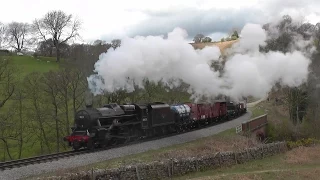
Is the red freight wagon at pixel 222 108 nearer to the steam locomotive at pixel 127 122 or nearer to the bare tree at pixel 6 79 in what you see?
the steam locomotive at pixel 127 122

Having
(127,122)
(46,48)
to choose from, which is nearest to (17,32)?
(46,48)

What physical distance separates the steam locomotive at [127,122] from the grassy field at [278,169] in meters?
8.55

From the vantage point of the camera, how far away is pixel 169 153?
78.7 ft

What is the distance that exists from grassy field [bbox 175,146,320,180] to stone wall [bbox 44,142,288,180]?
1.43 ft

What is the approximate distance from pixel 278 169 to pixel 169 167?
7.56m

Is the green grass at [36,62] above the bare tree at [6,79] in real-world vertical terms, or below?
above

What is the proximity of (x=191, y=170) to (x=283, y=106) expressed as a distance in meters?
46.0

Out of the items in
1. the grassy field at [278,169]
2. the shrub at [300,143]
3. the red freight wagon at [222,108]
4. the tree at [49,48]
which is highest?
the tree at [49,48]

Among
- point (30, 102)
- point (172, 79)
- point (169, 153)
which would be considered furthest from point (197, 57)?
point (30, 102)

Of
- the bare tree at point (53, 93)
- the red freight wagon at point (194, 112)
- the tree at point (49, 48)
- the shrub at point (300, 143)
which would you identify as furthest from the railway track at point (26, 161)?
the tree at point (49, 48)

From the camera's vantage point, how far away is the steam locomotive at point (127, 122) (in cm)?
2628

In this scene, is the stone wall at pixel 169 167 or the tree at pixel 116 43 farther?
the tree at pixel 116 43

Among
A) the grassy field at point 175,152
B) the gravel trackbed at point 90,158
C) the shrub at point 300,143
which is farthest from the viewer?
the shrub at point 300,143

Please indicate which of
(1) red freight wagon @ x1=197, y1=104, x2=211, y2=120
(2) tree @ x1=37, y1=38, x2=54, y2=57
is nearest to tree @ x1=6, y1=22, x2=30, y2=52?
(2) tree @ x1=37, y1=38, x2=54, y2=57
